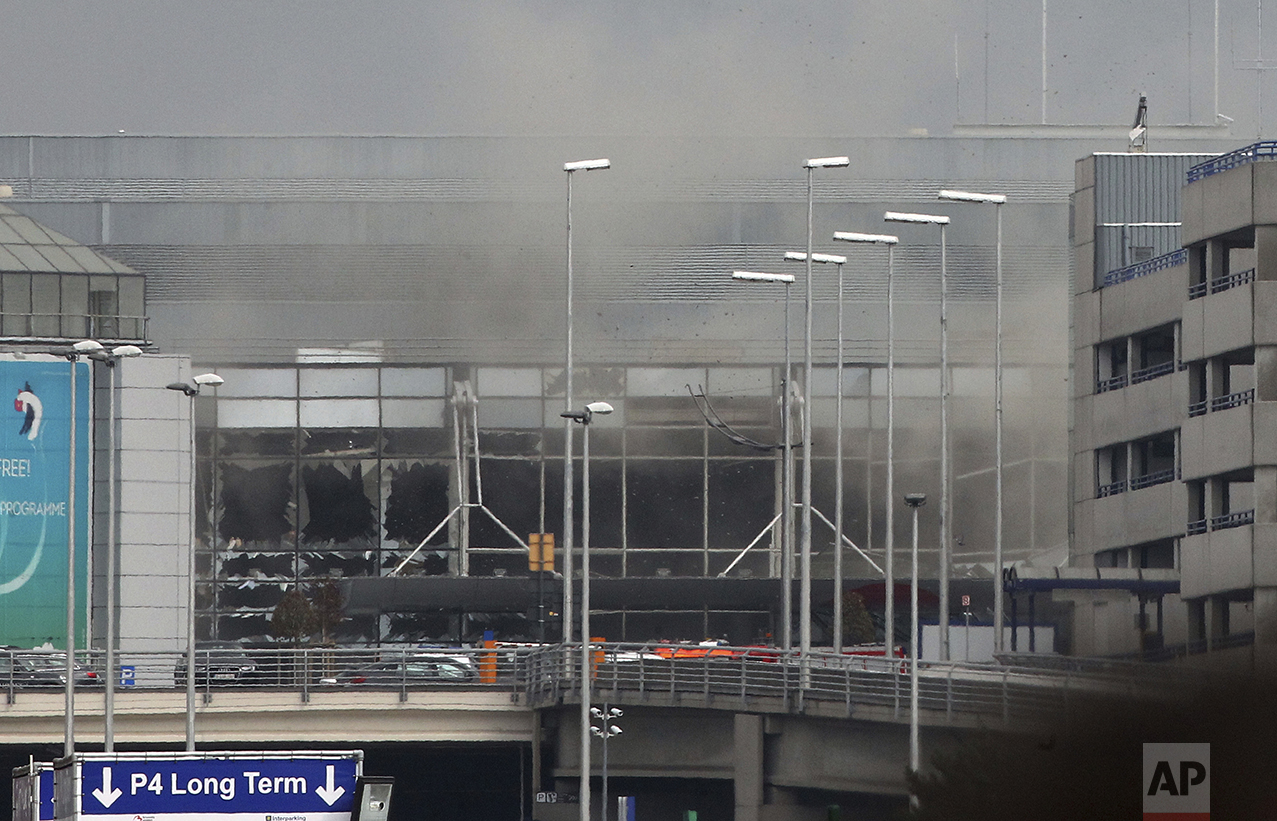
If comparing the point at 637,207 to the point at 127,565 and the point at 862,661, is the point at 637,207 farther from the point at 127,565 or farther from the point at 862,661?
the point at 862,661

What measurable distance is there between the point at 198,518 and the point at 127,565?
28.0 ft

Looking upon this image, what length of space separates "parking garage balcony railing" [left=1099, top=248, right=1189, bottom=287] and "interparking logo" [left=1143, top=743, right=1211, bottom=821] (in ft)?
195

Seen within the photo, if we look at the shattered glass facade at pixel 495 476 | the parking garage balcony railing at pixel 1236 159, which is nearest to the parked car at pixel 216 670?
the shattered glass facade at pixel 495 476

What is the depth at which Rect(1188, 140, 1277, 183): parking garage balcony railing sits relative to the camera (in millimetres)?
76562

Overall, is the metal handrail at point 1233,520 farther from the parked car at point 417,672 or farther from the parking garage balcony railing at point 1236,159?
the parked car at point 417,672

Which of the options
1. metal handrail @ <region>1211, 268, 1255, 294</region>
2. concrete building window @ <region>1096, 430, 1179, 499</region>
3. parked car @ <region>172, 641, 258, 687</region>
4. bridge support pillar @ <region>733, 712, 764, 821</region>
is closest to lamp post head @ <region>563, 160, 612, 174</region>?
bridge support pillar @ <region>733, 712, 764, 821</region>

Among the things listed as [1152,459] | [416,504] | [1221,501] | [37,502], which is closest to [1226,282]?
[1221,501]

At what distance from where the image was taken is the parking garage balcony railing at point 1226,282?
7744 centimetres

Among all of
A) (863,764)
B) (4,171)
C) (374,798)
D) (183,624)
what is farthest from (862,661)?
(4,171)

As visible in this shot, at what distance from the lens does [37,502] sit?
9700cm

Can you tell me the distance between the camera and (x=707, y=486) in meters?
109

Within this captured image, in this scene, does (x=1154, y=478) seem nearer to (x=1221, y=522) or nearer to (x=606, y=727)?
(x=1221, y=522)

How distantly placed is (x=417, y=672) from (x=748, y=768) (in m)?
14.0

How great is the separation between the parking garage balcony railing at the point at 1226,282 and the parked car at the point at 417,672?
80.7ft
